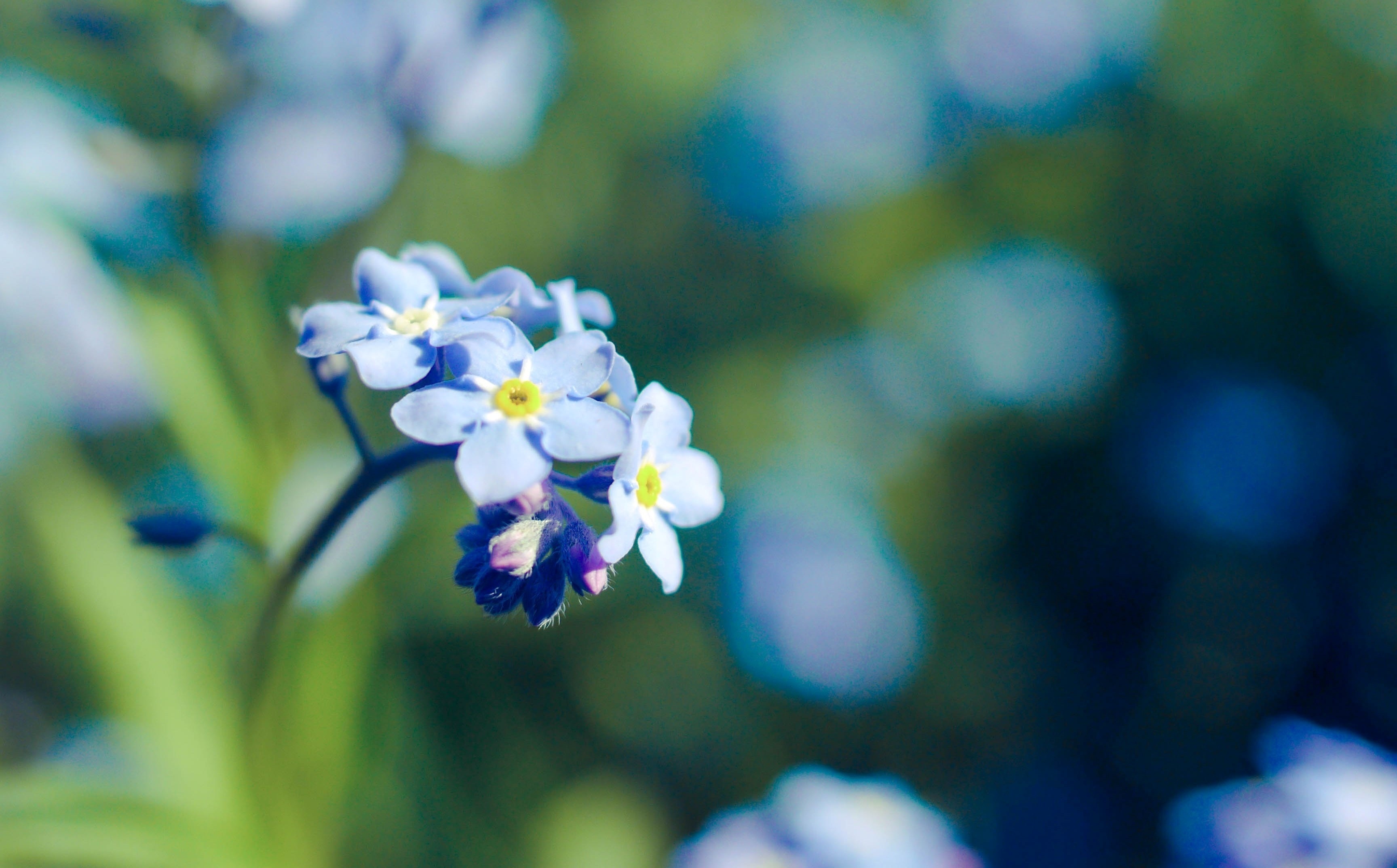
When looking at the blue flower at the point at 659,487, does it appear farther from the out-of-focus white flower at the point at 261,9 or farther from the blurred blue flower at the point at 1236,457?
the blurred blue flower at the point at 1236,457

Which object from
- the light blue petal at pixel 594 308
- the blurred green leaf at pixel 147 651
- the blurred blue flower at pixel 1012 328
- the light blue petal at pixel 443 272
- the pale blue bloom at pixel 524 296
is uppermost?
the blurred blue flower at pixel 1012 328

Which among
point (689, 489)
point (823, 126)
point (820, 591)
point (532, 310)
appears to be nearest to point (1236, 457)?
point (820, 591)

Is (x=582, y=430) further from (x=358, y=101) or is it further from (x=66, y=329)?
(x=66, y=329)

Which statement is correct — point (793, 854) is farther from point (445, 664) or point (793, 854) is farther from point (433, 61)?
point (433, 61)

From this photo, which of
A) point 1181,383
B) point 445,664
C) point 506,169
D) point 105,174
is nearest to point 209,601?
point 445,664

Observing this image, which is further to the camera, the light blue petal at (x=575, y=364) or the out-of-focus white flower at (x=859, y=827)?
the out-of-focus white flower at (x=859, y=827)

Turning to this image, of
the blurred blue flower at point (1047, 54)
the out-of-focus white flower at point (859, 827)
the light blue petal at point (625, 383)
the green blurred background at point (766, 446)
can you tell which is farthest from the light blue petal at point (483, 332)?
the blurred blue flower at point (1047, 54)
